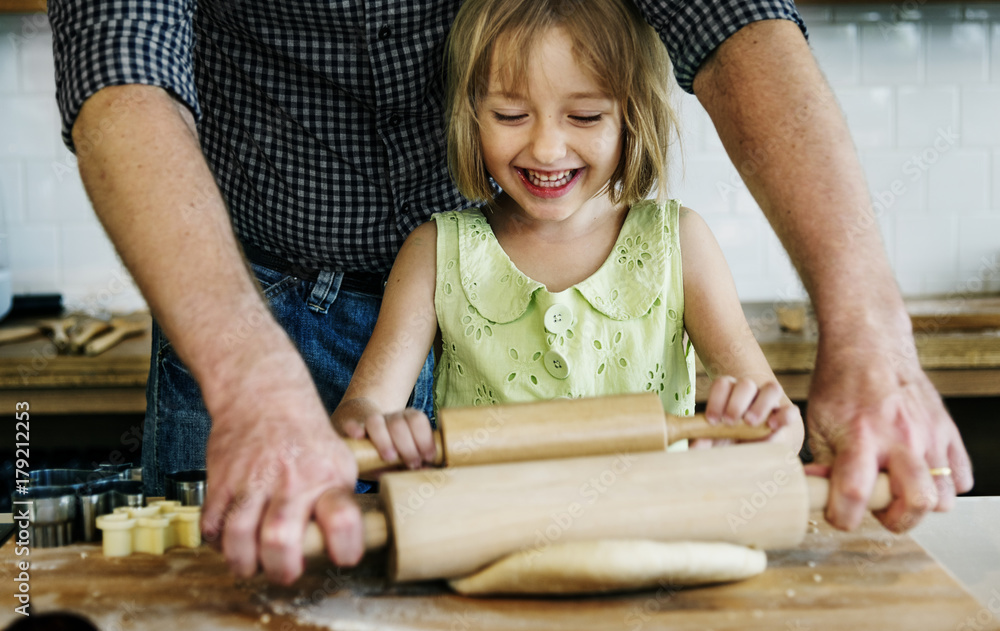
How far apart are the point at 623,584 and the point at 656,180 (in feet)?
2.27

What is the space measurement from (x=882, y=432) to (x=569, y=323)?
0.52m

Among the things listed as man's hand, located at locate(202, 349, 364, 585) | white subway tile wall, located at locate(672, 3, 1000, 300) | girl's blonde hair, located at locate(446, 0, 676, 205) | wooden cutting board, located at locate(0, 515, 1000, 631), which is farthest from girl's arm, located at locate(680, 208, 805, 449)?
white subway tile wall, located at locate(672, 3, 1000, 300)

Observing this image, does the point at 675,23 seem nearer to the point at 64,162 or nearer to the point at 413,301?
the point at 413,301

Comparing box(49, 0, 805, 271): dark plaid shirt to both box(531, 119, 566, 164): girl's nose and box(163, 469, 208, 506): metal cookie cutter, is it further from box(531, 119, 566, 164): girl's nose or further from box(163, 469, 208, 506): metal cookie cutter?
box(163, 469, 208, 506): metal cookie cutter

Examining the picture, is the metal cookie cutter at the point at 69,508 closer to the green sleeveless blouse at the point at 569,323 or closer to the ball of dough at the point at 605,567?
the ball of dough at the point at 605,567

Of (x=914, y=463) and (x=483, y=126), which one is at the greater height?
(x=483, y=126)

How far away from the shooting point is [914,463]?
692mm

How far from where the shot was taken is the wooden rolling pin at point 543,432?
715 millimetres

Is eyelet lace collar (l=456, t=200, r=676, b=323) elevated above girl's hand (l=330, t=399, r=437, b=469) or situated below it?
above

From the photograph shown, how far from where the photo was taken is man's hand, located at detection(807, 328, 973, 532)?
69 cm

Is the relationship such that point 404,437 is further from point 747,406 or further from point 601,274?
point 601,274

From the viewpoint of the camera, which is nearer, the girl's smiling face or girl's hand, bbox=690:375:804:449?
girl's hand, bbox=690:375:804:449

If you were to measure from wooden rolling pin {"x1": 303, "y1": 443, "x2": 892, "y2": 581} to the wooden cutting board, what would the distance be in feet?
0.11

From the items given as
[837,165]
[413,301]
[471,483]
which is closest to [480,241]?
[413,301]
